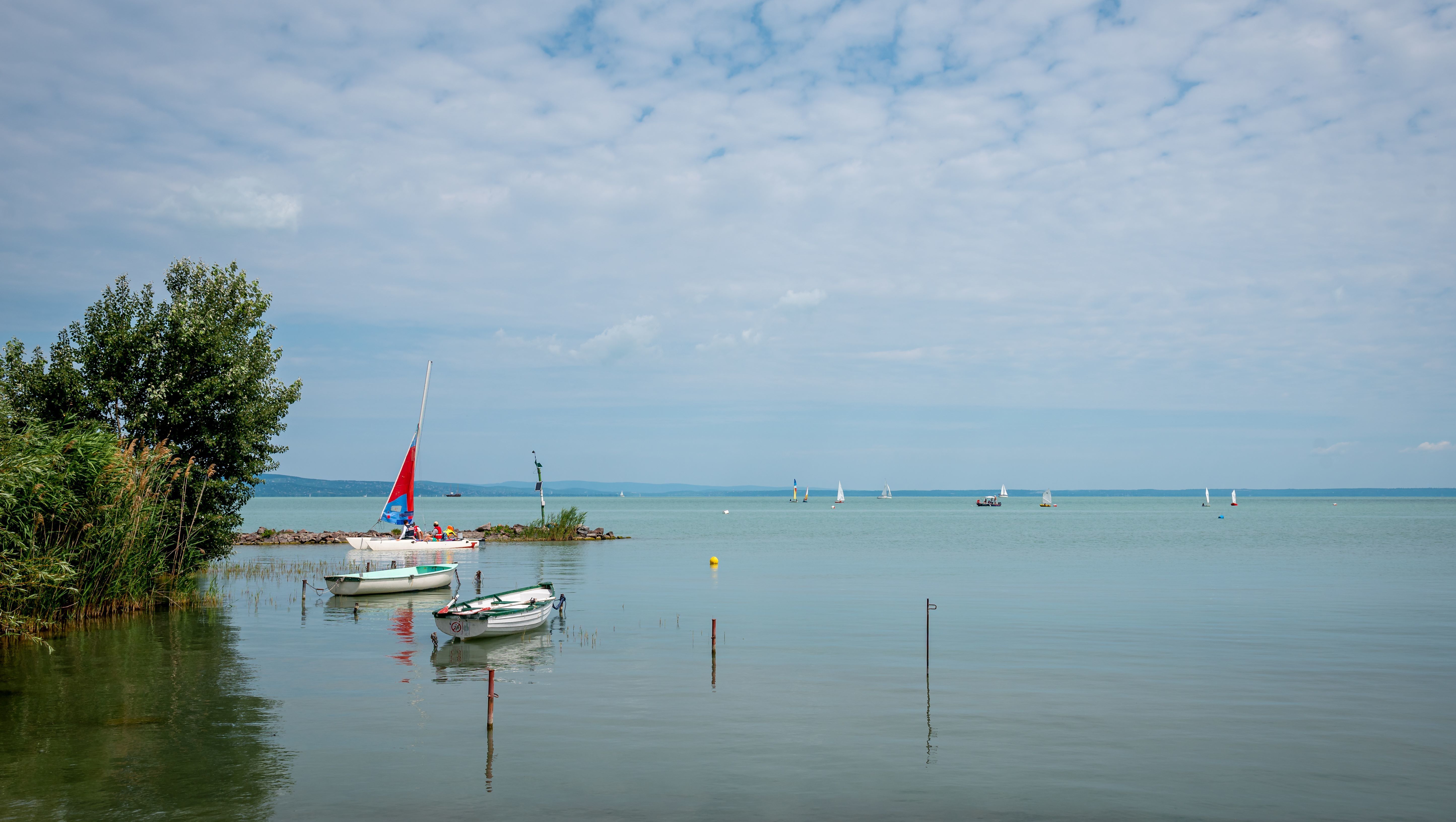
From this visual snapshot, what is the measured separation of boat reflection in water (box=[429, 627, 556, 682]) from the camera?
30.2 metres

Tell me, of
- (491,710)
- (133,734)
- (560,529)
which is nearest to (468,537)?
(560,529)

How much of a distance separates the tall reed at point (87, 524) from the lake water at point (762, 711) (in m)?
1.56

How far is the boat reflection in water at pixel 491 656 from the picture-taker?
99.1 feet

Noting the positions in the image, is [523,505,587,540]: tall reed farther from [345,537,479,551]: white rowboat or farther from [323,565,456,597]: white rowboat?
[323,565,456,597]: white rowboat

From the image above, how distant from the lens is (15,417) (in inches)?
1341

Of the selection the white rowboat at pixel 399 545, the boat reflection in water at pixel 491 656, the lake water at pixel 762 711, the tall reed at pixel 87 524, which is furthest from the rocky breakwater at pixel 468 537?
the boat reflection in water at pixel 491 656

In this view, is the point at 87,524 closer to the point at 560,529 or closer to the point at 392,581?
the point at 392,581

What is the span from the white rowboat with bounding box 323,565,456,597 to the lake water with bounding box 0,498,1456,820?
100 cm

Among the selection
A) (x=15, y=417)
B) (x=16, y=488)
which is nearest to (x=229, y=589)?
(x=15, y=417)

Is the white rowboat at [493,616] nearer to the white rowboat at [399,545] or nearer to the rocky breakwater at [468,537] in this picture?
the white rowboat at [399,545]

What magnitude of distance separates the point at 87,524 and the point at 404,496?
5006 cm

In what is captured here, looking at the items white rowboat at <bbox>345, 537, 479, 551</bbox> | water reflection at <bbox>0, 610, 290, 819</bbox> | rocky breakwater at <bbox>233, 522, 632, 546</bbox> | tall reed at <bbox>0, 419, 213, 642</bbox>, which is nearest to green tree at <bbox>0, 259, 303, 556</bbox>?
tall reed at <bbox>0, 419, 213, 642</bbox>

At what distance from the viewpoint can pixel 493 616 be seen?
1390 inches

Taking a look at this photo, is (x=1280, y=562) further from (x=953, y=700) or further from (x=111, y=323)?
(x=111, y=323)
